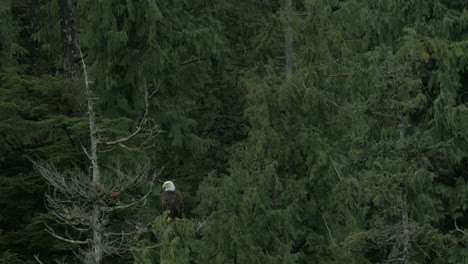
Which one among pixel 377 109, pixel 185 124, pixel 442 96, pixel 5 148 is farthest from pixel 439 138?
pixel 5 148

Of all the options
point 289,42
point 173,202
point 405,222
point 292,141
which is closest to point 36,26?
point 289,42

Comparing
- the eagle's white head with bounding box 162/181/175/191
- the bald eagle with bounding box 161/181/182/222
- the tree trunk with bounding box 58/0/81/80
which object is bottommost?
the eagle's white head with bounding box 162/181/175/191

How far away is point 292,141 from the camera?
1603cm

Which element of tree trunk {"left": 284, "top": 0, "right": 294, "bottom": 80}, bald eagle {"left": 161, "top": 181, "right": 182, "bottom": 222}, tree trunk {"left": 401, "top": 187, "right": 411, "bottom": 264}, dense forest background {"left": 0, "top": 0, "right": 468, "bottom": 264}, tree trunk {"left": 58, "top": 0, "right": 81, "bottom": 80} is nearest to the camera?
tree trunk {"left": 401, "top": 187, "right": 411, "bottom": 264}

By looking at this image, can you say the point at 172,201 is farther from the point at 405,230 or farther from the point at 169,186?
the point at 405,230

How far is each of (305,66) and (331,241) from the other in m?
3.23

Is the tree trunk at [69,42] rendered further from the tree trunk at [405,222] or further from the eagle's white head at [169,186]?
the tree trunk at [405,222]

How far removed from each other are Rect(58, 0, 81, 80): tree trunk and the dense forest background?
41 mm

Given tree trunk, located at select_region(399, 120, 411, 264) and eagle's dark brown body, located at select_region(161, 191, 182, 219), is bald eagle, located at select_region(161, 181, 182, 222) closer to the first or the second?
eagle's dark brown body, located at select_region(161, 191, 182, 219)

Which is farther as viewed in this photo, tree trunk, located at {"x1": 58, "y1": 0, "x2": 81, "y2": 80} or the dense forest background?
tree trunk, located at {"x1": 58, "y1": 0, "x2": 81, "y2": 80}

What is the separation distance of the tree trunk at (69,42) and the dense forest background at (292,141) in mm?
41

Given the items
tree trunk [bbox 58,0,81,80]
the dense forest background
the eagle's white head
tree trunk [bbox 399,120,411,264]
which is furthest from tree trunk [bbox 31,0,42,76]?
tree trunk [bbox 399,120,411,264]

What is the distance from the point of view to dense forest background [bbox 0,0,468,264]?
1250 cm

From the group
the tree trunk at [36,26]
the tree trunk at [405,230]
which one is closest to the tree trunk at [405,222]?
the tree trunk at [405,230]
